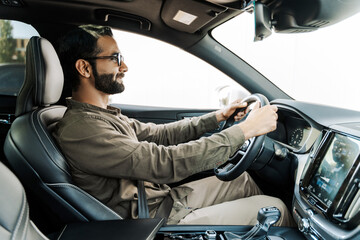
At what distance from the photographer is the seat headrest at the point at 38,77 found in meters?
1.45

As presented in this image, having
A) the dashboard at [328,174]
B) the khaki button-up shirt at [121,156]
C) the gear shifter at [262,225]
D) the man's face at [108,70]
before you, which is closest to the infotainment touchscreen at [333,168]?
the dashboard at [328,174]

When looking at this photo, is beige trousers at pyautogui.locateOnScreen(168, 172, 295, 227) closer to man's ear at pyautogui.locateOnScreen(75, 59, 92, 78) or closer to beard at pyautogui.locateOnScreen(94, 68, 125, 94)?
beard at pyautogui.locateOnScreen(94, 68, 125, 94)

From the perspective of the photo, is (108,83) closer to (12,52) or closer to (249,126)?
(249,126)

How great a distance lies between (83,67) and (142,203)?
699 millimetres

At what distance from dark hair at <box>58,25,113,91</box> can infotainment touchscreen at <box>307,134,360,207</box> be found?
1140mm

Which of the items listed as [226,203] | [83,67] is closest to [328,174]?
[226,203]

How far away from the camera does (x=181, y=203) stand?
164cm

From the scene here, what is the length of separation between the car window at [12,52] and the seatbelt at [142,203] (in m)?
1.38

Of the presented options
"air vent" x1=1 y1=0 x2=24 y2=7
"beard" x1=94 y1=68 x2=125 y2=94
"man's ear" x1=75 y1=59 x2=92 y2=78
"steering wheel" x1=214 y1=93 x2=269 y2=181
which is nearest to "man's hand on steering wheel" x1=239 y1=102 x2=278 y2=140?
Result: "steering wheel" x1=214 y1=93 x2=269 y2=181

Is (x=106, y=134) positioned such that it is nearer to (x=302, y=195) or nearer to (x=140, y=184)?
(x=140, y=184)

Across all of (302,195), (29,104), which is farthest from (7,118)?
(302,195)

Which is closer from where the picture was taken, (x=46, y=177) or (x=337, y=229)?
(x=337, y=229)

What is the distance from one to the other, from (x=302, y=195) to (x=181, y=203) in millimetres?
567

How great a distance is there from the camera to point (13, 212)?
2.19 feet
